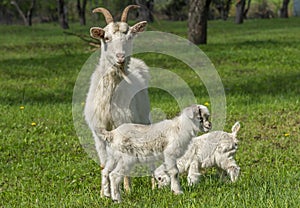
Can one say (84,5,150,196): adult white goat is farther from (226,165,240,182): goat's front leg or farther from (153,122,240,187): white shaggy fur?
(226,165,240,182): goat's front leg

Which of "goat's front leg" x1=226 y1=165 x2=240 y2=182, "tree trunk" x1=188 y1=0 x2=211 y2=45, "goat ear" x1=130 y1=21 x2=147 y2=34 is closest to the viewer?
"goat ear" x1=130 y1=21 x2=147 y2=34

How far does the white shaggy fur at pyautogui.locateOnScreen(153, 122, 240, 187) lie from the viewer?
5828 millimetres

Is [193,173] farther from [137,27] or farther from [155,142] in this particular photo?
[137,27]

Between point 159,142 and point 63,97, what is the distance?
795 centimetres

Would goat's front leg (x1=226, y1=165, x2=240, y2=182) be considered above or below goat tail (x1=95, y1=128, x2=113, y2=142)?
below

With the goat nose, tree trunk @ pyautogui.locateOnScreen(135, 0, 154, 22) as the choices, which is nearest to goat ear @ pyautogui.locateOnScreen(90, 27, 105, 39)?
the goat nose

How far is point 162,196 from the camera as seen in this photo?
5.24 metres

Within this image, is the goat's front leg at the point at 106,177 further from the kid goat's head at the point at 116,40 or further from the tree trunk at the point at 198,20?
the tree trunk at the point at 198,20

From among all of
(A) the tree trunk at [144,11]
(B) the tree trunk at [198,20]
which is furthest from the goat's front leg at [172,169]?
(B) the tree trunk at [198,20]

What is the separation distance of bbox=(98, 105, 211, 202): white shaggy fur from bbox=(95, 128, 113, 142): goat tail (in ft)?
0.14

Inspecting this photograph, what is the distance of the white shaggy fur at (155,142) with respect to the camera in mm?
4875

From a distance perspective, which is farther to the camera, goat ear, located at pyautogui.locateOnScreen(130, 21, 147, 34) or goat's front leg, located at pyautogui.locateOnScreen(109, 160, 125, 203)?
goat ear, located at pyautogui.locateOnScreen(130, 21, 147, 34)

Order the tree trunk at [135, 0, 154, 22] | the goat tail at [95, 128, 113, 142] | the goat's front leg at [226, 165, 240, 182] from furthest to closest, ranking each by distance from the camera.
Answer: the tree trunk at [135, 0, 154, 22]
the goat's front leg at [226, 165, 240, 182]
the goat tail at [95, 128, 113, 142]

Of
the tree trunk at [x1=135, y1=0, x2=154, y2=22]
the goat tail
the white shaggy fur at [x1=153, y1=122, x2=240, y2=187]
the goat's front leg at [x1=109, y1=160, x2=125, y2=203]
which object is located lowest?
the tree trunk at [x1=135, y1=0, x2=154, y2=22]
